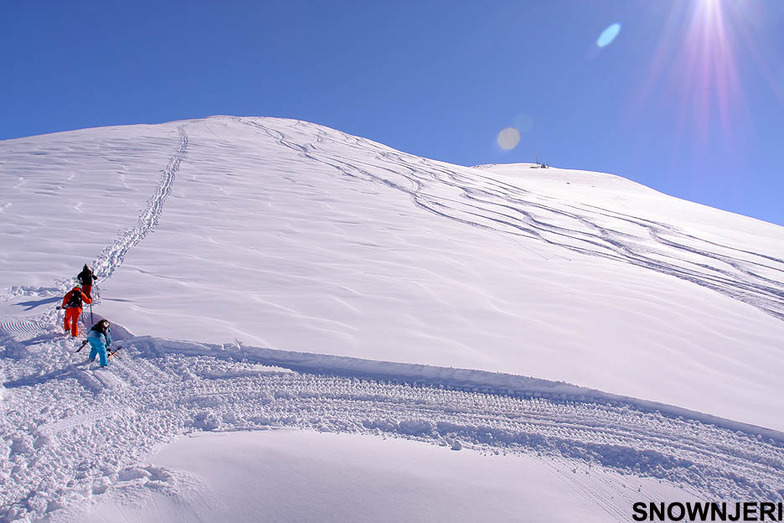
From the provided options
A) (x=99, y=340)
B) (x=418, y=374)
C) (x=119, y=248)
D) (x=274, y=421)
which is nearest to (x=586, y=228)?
(x=418, y=374)

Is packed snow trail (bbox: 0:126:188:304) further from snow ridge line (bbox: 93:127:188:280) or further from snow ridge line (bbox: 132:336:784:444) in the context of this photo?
snow ridge line (bbox: 132:336:784:444)

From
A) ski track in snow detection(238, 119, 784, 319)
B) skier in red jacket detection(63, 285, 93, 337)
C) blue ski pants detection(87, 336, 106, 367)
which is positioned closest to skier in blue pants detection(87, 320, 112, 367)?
blue ski pants detection(87, 336, 106, 367)

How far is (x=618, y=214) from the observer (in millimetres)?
15789

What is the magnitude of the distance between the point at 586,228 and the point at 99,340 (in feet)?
40.5

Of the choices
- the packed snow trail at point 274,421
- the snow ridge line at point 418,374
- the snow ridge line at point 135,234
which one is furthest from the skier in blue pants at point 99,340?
the snow ridge line at point 135,234

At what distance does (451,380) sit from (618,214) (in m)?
14.7

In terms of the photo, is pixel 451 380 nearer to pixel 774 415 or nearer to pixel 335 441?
pixel 335 441

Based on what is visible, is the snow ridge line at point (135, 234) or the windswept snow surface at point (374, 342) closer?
the windswept snow surface at point (374, 342)

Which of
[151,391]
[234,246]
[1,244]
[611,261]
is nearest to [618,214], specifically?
[611,261]

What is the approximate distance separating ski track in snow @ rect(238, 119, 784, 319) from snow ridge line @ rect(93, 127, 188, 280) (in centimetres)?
674

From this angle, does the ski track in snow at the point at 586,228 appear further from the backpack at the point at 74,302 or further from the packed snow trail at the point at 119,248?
the backpack at the point at 74,302

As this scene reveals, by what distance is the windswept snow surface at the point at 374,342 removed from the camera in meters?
3.03

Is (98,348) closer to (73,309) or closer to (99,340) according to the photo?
(99,340)

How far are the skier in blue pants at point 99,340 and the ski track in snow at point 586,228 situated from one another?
9137 millimetres
